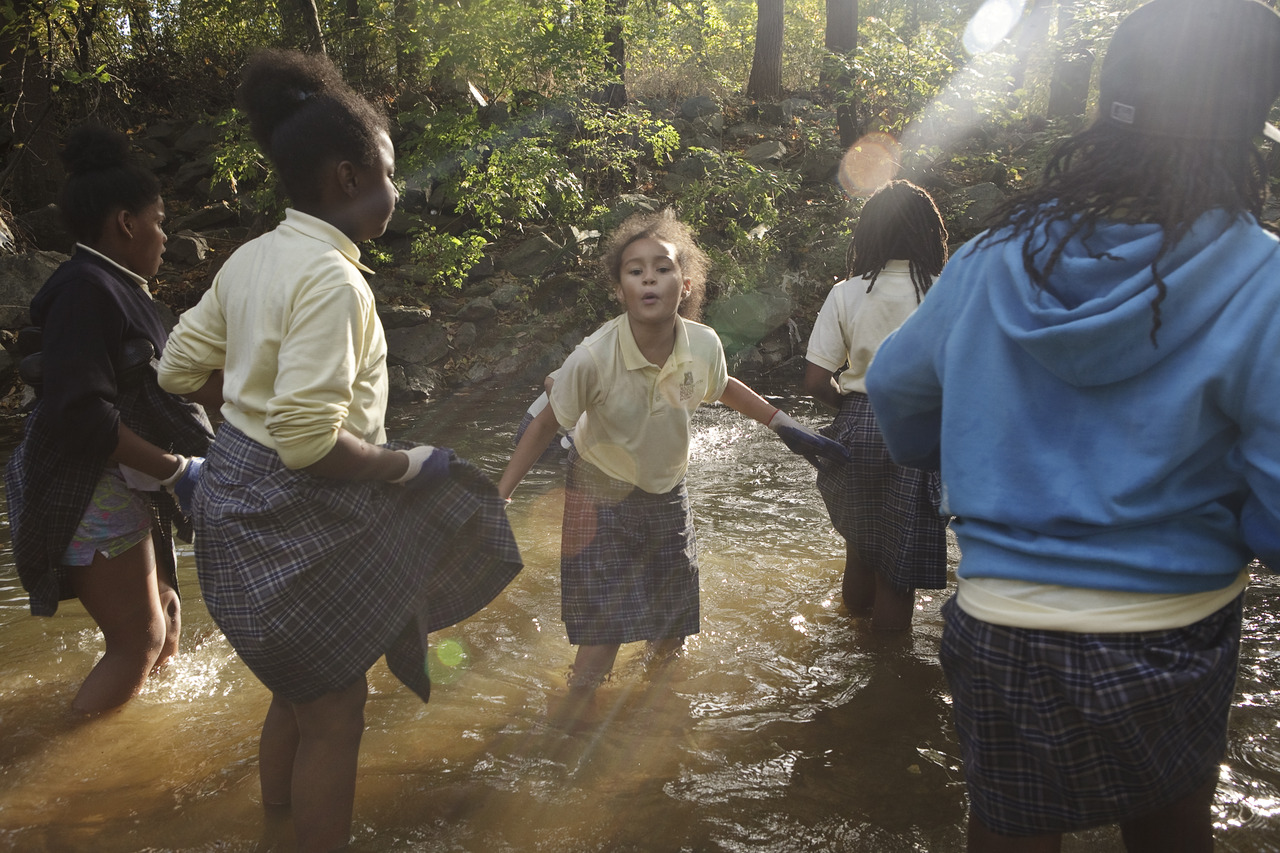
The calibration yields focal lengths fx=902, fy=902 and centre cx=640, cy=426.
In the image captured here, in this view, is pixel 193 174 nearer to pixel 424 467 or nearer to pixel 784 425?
pixel 784 425

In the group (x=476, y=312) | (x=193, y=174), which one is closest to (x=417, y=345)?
(x=476, y=312)

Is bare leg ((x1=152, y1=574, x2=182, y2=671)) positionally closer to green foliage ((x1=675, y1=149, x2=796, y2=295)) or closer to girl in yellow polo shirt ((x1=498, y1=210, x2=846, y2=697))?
girl in yellow polo shirt ((x1=498, y1=210, x2=846, y2=697))

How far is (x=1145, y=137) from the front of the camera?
1483 millimetres

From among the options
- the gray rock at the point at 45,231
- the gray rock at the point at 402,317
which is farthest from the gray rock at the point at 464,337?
the gray rock at the point at 45,231

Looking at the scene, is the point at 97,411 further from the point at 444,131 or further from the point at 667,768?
the point at 444,131

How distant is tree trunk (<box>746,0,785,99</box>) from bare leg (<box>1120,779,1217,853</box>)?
1683 cm

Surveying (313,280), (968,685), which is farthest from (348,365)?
(968,685)

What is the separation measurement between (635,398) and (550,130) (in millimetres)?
8319

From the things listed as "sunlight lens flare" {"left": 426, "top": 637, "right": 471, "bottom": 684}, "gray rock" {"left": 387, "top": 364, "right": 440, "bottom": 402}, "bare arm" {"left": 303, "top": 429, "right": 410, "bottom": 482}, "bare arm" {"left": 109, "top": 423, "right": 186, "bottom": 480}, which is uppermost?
"bare arm" {"left": 303, "top": 429, "right": 410, "bottom": 482}

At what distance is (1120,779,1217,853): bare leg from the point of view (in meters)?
1.58

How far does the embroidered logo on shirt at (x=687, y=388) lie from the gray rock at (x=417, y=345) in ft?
23.0

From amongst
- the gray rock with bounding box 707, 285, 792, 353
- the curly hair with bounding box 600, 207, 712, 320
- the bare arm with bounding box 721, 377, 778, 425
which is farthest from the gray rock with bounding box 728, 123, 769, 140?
the bare arm with bounding box 721, 377, 778, 425

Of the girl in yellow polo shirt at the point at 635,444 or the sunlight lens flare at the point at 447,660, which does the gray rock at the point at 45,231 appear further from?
the girl in yellow polo shirt at the point at 635,444

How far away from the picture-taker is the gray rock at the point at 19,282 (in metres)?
9.56
